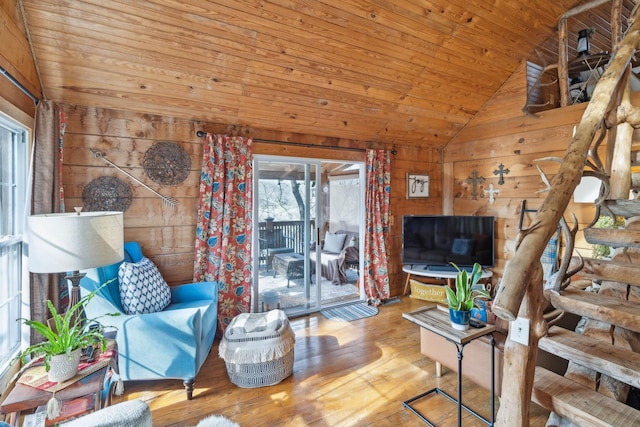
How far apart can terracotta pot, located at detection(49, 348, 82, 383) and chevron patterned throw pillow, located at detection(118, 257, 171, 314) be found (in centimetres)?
91

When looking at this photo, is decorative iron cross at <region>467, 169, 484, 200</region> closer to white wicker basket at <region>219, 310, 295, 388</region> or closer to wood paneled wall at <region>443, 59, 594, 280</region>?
wood paneled wall at <region>443, 59, 594, 280</region>

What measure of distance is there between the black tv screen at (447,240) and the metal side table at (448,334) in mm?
2166

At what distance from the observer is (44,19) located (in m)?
2.16

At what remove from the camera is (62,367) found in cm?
154

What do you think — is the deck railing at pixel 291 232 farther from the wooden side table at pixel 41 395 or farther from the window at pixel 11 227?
the wooden side table at pixel 41 395

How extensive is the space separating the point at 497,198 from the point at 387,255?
1.67 meters

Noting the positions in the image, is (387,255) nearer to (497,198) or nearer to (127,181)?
(497,198)

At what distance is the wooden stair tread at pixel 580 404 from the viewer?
1.26 meters

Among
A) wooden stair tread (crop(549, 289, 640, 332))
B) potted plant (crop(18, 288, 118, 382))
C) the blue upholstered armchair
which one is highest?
wooden stair tread (crop(549, 289, 640, 332))

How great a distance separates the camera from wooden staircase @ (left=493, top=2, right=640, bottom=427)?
4.19 feet

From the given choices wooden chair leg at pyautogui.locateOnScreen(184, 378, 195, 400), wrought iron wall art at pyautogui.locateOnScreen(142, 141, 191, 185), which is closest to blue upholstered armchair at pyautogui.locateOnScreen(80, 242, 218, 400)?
wooden chair leg at pyautogui.locateOnScreen(184, 378, 195, 400)

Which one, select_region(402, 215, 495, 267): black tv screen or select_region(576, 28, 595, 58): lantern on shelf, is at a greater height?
select_region(576, 28, 595, 58): lantern on shelf

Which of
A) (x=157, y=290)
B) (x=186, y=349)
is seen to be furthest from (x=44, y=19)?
(x=186, y=349)

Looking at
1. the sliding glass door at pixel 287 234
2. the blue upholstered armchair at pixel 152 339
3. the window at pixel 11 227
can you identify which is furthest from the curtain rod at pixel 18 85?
the sliding glass door at pixel 287 234
